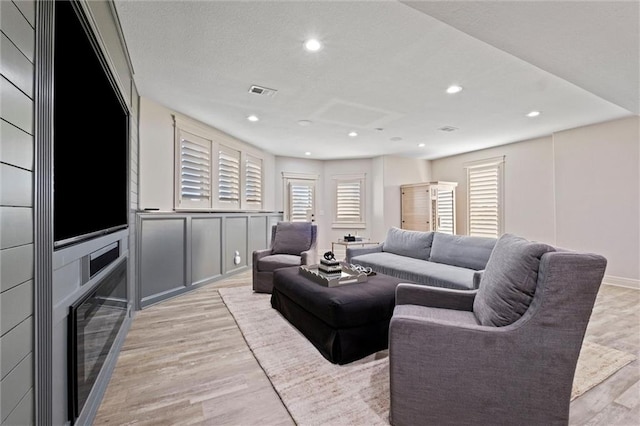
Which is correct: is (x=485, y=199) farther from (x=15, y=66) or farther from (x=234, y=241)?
(x=15, y=66)

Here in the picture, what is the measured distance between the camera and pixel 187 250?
3.85 meters

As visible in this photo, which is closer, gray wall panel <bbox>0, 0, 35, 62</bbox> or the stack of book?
gray wall panel <bbox>0, 0, 35, 62</bbox>

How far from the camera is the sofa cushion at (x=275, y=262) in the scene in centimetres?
369

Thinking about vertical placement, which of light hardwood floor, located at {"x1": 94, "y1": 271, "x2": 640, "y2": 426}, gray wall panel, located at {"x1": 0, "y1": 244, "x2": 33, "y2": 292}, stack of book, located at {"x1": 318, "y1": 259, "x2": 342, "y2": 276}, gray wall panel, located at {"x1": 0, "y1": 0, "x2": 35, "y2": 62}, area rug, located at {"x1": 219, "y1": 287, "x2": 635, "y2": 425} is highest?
gray wall panel, located at {"x1": 0, "y1": 0, "x2": 35, "y2": 62}

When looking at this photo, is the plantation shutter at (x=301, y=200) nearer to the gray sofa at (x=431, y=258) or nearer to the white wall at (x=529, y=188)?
the gray sofa at (x=431, y=258)

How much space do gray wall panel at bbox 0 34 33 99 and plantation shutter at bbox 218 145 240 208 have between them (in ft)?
13.0

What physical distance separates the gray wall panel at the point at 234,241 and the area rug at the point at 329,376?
223 centimetres

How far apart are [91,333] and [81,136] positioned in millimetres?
1058

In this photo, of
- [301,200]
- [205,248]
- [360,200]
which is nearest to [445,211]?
[360,200]

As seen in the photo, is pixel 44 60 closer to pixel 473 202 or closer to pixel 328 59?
pixel 328 59

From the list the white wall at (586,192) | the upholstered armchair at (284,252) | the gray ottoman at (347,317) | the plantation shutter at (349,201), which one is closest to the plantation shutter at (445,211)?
the white wall at (586,192)

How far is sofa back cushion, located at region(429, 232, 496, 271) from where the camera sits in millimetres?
3064

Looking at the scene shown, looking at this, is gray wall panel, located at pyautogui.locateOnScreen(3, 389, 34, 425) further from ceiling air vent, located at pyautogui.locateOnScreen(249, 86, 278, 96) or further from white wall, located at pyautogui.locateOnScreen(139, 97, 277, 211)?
ceiling air vent, located at pyautogui.locateOnScreen(249, 86, 278, 96)

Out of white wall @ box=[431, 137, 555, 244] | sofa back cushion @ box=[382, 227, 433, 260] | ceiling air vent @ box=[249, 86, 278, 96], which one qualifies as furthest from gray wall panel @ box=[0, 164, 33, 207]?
white wall @ box=[431, 137, 555, 244]
